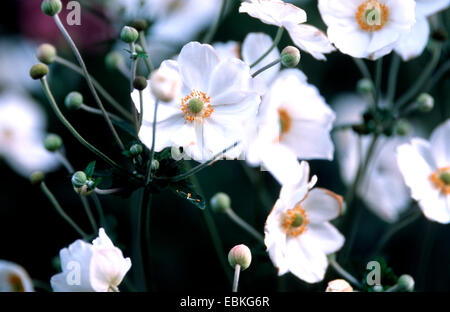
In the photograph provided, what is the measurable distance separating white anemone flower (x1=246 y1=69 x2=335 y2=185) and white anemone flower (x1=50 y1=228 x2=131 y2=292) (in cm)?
25

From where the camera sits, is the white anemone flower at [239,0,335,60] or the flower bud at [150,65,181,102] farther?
the white anemone flower at [239,0,335,60]

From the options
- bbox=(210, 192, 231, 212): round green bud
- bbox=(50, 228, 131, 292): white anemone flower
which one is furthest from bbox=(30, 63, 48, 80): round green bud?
bbox=(210, 192, 231, 212): round green bud

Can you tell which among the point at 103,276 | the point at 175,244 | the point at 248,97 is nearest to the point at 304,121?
the point at 248,97

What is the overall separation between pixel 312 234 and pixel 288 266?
0.36ft

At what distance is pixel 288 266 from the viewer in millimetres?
841

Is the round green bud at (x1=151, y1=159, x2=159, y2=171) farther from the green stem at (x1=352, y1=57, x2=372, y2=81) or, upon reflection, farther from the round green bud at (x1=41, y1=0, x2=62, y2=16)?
the green stem at (x1=352, y1=57, x2=372, y2=81)

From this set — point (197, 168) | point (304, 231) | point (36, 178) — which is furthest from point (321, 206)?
point (36, 178)

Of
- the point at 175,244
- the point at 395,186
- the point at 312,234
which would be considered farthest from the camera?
the point at 175,244

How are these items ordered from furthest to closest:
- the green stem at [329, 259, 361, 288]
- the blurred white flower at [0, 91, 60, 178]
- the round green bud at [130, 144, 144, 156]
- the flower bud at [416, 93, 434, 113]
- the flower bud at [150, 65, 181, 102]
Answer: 1. the blurred white flower at [0, 91, 60, 178]
2. the flower bud at [416, 93, 434, 113]
3. the green stem at [329, 259, 361, 288]
4. the round green bud at [130, 144, 144, 156]
5. the flower bud at [150, 65, 181, 102]

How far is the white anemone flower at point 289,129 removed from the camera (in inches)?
28.8

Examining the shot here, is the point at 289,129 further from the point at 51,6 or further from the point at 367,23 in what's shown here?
the point at 51,6

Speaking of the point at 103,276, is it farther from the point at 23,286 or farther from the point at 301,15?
the point at 301,15

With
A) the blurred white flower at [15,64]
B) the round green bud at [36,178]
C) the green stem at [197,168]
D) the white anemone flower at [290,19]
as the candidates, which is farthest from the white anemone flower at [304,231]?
the blurred white flower at [15,64]

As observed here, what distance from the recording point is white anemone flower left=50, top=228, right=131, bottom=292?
72 centimetres
